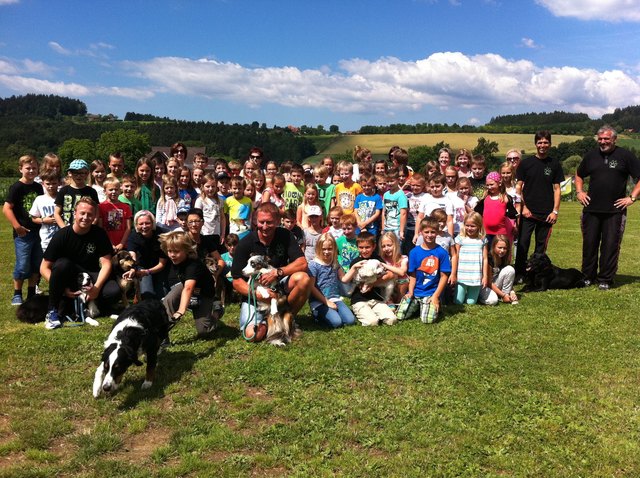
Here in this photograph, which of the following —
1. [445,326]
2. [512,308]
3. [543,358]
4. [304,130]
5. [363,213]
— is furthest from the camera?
[304,130]

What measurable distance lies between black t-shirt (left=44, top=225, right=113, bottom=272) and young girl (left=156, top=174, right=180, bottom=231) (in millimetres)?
1087

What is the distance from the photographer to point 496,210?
24.8 feet

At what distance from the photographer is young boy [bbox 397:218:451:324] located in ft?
20.9

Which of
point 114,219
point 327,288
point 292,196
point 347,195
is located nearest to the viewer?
point 327,288

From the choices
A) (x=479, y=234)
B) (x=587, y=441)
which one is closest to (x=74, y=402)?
(x=587, y=441)

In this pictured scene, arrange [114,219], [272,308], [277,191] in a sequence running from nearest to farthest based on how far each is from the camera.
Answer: [272,308], [114,219], [277,191]

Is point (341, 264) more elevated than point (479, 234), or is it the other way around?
point (479, 234)

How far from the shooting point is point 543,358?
16.6 feet

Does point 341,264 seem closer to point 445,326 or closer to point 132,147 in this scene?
point 445,326

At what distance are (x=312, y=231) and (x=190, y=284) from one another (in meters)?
2.53

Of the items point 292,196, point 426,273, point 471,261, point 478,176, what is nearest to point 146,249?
point 292,196

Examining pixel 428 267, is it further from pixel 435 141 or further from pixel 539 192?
pixel 435 141

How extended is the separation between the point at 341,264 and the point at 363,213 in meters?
1.27

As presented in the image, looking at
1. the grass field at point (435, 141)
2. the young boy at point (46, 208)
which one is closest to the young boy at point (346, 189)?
the young boy at point (46, 208)
